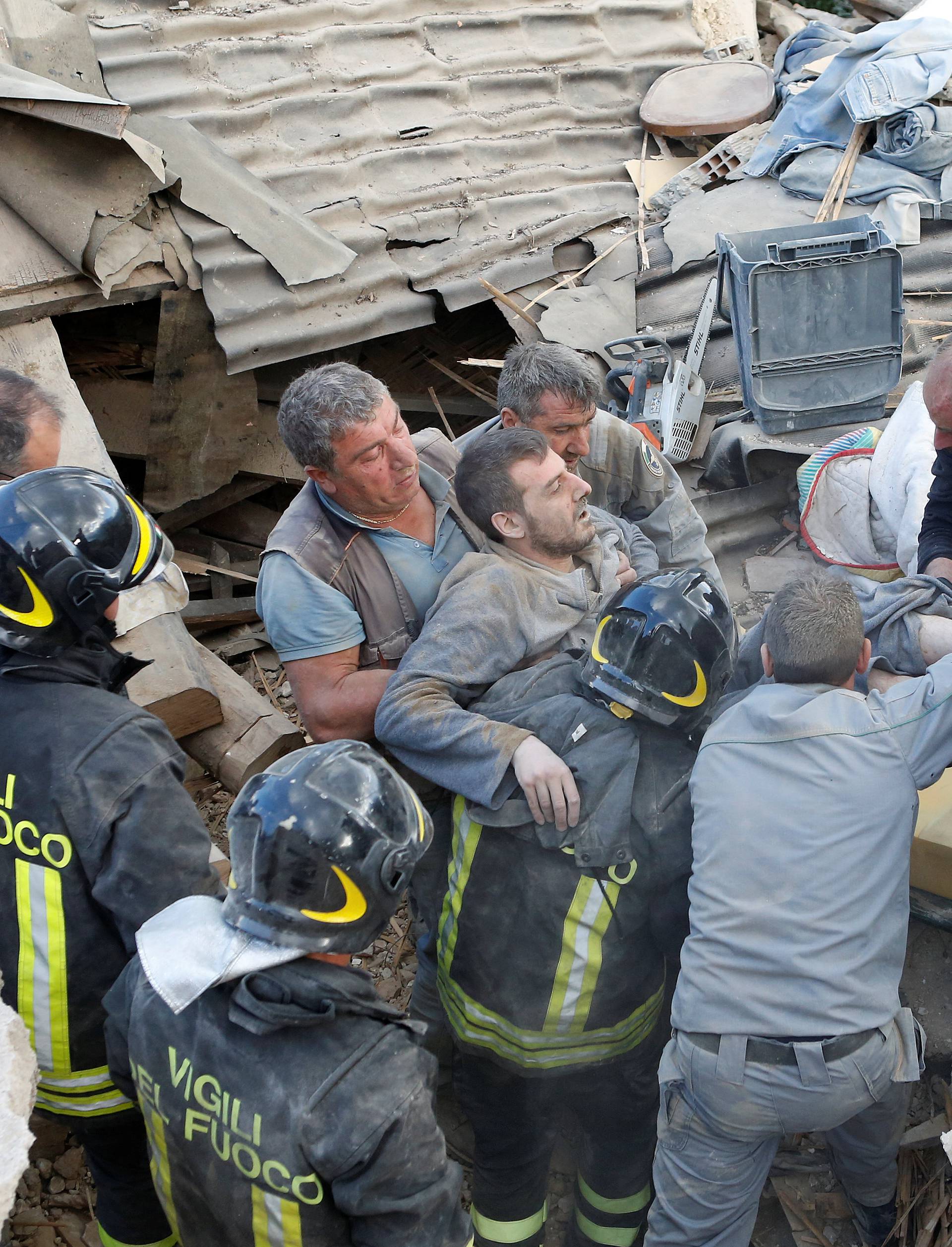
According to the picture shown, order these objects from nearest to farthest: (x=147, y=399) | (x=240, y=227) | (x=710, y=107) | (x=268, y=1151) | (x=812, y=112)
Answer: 1. (x=268, y=1151)
2. (x=240, y=227)
3. (x=147, y=399)
4. (x=812, y=112)
5. (x=710, y=107)

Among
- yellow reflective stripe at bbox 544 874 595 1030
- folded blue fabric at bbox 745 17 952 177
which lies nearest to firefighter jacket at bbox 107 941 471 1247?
yellow reflective stripe at bbox 544 874 595 1030

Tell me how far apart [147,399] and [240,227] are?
3.35 ft

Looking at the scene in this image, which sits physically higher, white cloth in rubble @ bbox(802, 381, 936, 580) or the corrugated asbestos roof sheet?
the corrugated asbestos roof sheet

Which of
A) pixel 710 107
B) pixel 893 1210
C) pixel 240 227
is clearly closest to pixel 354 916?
pixel 893 1210

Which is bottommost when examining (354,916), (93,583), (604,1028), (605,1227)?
(605,1227)

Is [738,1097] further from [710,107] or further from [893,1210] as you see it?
[710,107]

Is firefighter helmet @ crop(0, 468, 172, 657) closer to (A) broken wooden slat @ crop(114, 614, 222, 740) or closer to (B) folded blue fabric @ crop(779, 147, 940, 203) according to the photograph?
(A) broken wooden slat @ crop(114, 614, 222, 740)

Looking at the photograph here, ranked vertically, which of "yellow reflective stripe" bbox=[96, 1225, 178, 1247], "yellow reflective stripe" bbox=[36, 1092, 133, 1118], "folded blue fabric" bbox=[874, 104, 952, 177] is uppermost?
"folded blue fabric" bbox=[874, 104, 952, 177]

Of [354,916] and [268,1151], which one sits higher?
[354,916]

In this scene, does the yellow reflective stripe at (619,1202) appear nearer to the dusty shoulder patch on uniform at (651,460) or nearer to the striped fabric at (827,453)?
the dusty shoulder patch on uniform at (651,460)

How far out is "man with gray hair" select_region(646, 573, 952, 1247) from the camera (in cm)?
240

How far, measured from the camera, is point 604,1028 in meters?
2.76

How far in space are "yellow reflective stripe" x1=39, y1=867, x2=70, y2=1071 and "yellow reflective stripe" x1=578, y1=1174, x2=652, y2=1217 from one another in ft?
5.02

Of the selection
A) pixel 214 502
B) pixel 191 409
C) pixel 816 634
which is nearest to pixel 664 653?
pixel 816 634
